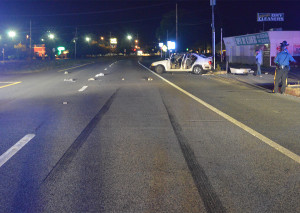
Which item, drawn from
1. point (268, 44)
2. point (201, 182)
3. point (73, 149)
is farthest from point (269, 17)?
point (201, 182)

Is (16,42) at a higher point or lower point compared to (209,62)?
higher

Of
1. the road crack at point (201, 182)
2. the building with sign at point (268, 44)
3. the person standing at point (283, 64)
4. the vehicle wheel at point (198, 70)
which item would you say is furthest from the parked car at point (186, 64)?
the road crack at point (201, 182)

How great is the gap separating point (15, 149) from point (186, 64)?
80.5 feet

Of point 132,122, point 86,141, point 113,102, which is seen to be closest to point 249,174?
point 86,141

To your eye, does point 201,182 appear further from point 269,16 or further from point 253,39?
point 269,16

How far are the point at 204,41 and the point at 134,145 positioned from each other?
87.8 meters

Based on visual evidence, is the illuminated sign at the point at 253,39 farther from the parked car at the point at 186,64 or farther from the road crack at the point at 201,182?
the road crack at the point at 201,182

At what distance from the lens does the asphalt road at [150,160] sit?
15.1 feet

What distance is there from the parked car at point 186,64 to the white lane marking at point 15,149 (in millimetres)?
23198

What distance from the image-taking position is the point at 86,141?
766 cm

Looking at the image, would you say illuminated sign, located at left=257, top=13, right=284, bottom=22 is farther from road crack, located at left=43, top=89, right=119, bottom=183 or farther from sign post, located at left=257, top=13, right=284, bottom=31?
road crack, located at left=43, top=89, right=119, bottom=183

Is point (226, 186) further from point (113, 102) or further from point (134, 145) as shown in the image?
point (113, 102)

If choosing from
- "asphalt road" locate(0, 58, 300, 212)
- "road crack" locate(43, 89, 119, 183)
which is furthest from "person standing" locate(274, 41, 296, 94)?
"road crack" locate(43, 89, 119, 183)

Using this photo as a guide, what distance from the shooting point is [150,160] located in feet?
20.7
